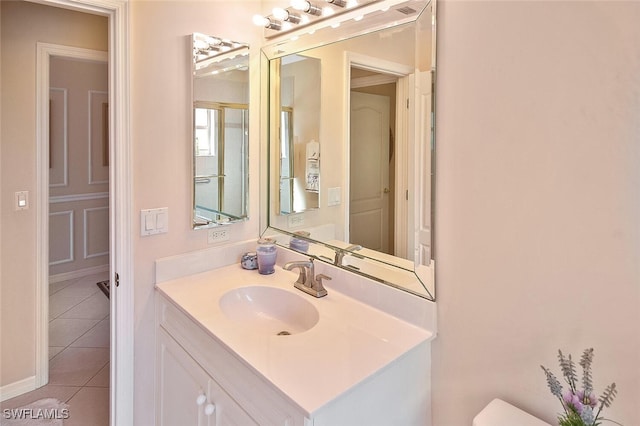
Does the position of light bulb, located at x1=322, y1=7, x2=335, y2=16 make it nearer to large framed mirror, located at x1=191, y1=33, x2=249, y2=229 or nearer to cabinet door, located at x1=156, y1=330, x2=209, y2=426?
large framed mirror, located at x1=191, y1=33, x2=249, y2=229

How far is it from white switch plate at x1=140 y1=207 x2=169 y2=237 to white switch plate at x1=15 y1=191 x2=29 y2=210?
1.11 m

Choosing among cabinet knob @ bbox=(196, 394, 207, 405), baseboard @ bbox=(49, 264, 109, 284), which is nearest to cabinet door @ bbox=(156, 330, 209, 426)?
cabinet knob @ bbox=(196, 394, 207, 405)

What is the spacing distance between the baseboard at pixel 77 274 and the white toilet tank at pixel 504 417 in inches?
177

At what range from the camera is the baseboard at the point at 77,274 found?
13.5ft

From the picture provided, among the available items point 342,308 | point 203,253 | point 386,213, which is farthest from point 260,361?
point 203,253

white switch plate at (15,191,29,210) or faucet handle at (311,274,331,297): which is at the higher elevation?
white switch plate at (15,191,29,210)

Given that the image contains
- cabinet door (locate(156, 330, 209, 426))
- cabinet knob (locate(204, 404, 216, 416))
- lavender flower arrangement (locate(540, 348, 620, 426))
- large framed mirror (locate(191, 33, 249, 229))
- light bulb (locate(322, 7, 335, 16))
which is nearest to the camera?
lavender flower arrangement (locate(540, 348, 620, 426))

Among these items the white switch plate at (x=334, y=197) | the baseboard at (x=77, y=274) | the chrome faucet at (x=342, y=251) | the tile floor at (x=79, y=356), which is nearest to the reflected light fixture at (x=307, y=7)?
the white switch plate at (x=334, y=197)

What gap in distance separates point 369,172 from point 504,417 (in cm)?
89

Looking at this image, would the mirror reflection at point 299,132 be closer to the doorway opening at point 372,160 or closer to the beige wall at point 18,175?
the doorway opening at point 372,160

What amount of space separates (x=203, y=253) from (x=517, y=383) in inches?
53.8

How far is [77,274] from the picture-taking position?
429 centimetres

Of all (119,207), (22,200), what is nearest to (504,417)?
(119,207)

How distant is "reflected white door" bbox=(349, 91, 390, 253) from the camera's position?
141cm
